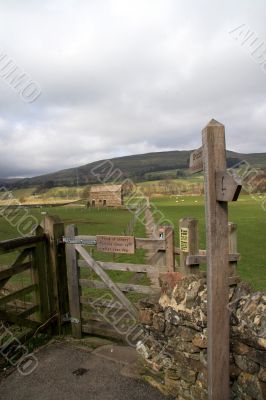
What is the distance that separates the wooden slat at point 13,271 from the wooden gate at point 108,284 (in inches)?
27.1

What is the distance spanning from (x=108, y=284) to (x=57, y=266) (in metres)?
1.07

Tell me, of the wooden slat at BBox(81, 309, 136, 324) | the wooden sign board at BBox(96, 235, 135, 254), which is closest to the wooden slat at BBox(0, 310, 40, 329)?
the wooden slat at BBox(81, 309, 136, 324)

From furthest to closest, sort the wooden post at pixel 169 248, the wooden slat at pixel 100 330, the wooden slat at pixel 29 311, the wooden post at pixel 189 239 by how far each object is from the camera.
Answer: the wooden slat at pixel 100 330 → the wooden slat at pixel 29 311 → the wooden post at pixel 169 248 → the wooden post at pixel 189 239

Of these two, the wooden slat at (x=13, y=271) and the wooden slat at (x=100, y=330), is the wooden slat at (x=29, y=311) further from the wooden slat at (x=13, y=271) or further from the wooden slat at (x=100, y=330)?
the wooden slat at (x=100, y=330)

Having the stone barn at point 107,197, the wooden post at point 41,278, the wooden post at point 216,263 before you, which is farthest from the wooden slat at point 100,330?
the stone barn at point 107,197

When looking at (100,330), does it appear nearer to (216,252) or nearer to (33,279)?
(33,279)

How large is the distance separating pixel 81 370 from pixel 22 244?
2037 millimetres

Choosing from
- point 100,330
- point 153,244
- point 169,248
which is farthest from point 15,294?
point 169,248

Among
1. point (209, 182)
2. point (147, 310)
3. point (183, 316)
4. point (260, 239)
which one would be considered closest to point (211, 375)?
point (183, 316)

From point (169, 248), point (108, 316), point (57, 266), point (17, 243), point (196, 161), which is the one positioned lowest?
point (108, 316)

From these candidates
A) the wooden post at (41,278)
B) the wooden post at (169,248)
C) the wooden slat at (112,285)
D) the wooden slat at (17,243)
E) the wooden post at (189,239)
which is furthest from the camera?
the wooden post at (41,278)

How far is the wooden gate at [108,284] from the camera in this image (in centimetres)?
536

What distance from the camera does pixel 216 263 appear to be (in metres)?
3.38

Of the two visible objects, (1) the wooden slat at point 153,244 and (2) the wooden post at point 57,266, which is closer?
(1) the wooden slat at point 153,244
